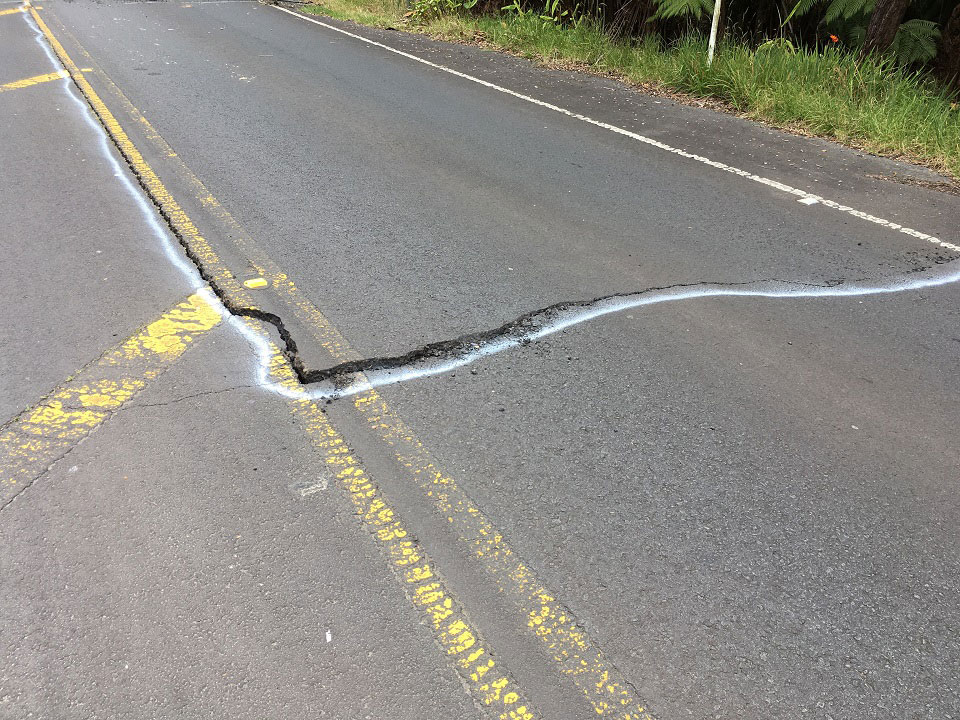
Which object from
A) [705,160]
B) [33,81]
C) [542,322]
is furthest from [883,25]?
→ [33,81]

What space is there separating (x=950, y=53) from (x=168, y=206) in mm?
9605

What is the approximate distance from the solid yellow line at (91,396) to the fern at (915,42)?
946cm

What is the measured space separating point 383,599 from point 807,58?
28.0 feet

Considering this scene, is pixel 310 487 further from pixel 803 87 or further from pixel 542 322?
pixel 803 87

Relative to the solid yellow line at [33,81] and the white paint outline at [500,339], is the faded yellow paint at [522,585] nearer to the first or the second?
the white paint outline at [500,339]

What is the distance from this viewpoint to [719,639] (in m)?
2.46

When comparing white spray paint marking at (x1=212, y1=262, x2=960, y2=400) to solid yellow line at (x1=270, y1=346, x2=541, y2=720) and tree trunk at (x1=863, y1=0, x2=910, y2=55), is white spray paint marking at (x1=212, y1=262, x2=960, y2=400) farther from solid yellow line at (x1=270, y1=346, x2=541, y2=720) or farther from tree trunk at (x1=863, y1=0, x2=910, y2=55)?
tree trunk at (x1=863, y1=0, x2=910, y2=55)

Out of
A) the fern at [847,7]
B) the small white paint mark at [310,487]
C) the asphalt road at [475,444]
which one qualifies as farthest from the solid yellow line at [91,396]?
the fern at [847,7]

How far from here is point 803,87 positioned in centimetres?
841

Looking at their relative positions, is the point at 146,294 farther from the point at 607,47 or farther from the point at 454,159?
the point at 607,47

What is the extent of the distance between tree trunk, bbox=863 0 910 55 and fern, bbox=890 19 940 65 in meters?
0.48

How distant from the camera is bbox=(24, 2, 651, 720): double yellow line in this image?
7.53ft

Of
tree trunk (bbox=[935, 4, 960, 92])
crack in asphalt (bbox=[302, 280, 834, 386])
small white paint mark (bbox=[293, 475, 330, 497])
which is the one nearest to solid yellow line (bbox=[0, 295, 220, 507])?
crack in asphalt (bbox=[302, 280, 834, 386])

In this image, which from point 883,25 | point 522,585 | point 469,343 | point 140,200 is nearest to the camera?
point 522,585
